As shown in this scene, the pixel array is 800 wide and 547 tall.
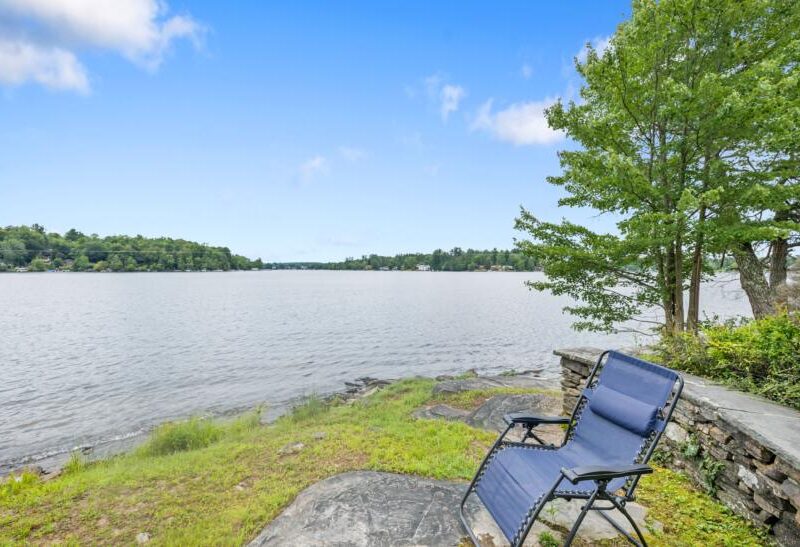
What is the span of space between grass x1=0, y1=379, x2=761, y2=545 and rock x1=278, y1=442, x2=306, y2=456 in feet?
0.39

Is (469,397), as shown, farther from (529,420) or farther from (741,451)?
(741,451)

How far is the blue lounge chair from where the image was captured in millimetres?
2473

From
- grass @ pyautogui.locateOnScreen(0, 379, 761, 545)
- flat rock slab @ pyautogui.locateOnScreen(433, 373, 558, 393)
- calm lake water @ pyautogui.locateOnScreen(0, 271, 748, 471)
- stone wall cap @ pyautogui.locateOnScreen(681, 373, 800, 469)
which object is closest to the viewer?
stone wall cap @ pyautogui.locateOnScreen(681, 373, 800, 469)

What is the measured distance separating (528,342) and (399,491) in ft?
69.3

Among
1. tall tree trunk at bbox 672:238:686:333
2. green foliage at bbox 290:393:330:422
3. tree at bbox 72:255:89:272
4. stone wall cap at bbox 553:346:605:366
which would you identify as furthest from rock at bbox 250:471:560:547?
tree at bbox 72:255:89:272

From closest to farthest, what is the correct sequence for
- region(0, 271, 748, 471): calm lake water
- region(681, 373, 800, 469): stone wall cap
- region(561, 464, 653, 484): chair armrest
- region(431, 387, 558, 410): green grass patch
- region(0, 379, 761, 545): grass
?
region(561, 464, 653, 484): chair armrest < region(681, 373, 800, 469): stone wall cap < region(0, 379, 761, 545): grass < region(431, 387, 558, 410): green grass patch < region(0, 271, 748, 471): calm lake water

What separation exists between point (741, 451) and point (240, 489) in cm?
549

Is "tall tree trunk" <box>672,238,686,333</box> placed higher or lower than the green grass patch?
higher

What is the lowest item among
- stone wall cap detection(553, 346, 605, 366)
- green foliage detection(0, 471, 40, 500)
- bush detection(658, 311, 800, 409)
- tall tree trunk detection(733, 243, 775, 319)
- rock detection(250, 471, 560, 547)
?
green foliage detection(0, 471, 40, 500)

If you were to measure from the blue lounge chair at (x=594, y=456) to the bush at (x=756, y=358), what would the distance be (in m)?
1.65

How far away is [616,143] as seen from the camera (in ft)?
23.3

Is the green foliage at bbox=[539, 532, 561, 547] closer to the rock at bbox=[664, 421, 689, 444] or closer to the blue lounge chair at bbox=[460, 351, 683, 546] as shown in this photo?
the blue lounge chair at bbox=[460, 351, 683, 546]

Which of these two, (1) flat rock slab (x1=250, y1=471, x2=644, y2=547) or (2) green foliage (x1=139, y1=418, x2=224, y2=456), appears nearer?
(1) flat rock slab (x1=250, y1=471, x2=644, y2=547)

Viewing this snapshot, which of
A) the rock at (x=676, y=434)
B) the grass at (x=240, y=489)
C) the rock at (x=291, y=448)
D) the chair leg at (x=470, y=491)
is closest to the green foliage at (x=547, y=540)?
the chair leg at (x=470, y=491)
